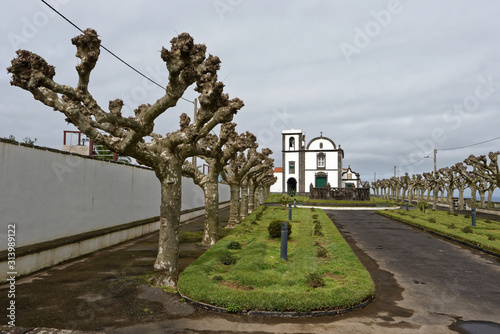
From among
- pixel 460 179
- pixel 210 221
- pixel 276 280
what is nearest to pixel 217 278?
pixel 276 280

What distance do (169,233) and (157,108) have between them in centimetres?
354

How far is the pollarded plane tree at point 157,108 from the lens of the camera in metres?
7.42

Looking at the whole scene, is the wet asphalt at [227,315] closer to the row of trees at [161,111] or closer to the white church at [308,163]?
the row of trees at [161,111]

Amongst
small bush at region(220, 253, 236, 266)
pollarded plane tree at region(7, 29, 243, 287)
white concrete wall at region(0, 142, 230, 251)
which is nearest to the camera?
pollarded plane tree at region(7, 29, 243, 287)

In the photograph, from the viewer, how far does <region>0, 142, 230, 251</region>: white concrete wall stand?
877cm

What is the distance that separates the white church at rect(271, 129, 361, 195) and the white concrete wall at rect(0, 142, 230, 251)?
5788 cm

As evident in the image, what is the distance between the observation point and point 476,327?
620 cm

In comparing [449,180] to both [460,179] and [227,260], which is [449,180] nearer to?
[460,179]

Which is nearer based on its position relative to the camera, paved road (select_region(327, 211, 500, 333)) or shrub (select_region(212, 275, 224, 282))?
paved road (select_region(327, 211, 500, 333))

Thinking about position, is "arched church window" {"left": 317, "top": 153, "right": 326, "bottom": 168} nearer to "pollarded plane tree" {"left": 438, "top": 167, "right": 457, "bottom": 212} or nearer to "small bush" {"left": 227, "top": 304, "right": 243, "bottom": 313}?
"pollarded plane tree" {"left": 438, "top": 167, "right": 457, "bottom": 212}

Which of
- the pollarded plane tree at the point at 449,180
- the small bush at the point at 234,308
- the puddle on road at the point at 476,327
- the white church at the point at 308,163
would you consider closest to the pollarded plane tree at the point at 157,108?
the small bush at the point at 234,308

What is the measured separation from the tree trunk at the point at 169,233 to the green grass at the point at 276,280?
421mm

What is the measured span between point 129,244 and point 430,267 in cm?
1294

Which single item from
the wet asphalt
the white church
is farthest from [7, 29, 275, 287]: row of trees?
the white church
